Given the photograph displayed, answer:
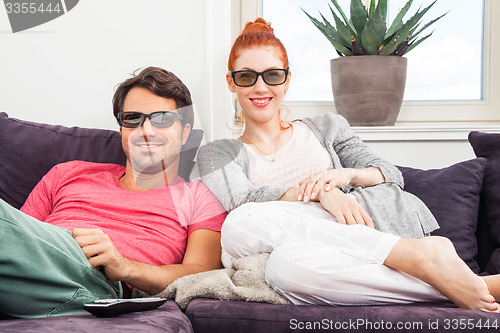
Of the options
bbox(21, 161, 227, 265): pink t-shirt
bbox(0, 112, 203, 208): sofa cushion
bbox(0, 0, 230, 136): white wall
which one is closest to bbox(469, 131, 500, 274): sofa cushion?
bbox(21, 161, 227, 265): pink t-shirt

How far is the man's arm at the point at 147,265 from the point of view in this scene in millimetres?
1114

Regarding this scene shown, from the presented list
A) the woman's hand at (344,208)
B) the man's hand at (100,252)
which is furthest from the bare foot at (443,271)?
the man's hand at (100,252)

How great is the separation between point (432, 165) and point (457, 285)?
108 centimetres

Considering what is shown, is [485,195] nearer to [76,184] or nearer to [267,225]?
[267,225]

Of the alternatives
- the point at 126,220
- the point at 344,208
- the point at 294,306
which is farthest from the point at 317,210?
the point at 126,220

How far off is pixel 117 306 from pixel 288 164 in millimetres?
813

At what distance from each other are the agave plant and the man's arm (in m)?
1.10

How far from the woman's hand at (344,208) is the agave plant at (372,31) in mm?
938

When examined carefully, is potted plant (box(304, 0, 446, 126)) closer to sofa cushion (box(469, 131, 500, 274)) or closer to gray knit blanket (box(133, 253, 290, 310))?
sofa cushion (box(469, 131, 500, 274))

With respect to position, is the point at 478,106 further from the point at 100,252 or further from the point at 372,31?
the point at 100,252

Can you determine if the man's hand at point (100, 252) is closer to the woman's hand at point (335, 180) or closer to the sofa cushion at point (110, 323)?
the sofa cushion at point (110, 323)

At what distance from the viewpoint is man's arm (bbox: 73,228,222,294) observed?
1114mm

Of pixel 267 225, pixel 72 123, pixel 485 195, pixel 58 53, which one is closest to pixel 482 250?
pixel 485 195

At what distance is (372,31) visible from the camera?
203 cm
